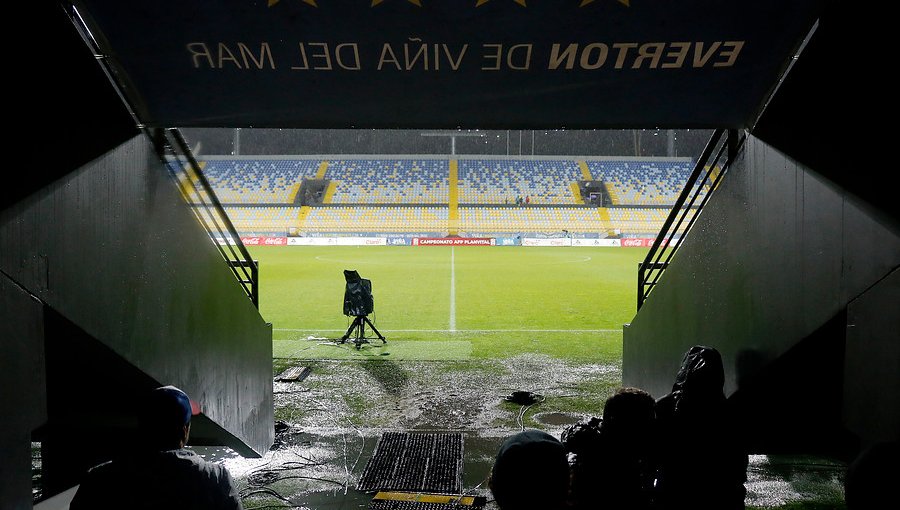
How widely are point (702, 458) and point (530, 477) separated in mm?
1669

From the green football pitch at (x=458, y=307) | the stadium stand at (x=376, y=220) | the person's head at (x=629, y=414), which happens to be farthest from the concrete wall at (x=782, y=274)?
the stadium stand at (x=376, y=220)

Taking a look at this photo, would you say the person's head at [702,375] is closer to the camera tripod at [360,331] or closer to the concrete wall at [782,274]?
the concrete wall at [782,274]

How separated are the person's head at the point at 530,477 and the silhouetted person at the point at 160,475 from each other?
1.11 m

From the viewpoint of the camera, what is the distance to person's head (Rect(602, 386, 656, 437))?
2643 millimetres

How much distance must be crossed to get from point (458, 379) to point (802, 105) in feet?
21.3

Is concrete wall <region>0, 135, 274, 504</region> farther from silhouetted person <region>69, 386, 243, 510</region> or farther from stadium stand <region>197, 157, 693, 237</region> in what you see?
stadium stand <region>197, 157, 693, 237</region>

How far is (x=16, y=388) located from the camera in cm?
312

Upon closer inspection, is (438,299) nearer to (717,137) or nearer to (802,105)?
(717,137)

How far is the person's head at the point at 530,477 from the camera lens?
5.59 ft

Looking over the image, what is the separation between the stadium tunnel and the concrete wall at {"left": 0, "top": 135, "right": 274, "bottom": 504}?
0.05 feet

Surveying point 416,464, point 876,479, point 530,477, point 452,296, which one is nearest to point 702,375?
point 876,479

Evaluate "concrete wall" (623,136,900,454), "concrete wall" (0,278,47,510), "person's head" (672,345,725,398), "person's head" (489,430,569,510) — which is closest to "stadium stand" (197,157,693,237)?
"concrete wall" (623,136,900,454)

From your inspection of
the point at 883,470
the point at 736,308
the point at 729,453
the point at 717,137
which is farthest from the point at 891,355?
the point at 717,137

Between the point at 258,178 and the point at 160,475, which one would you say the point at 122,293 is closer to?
the point at 160,475
